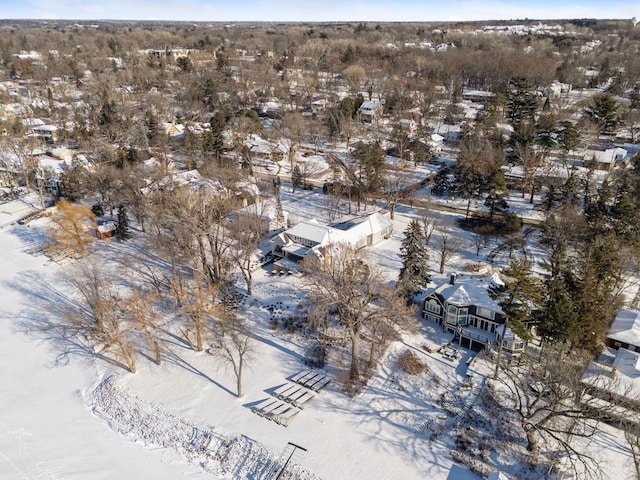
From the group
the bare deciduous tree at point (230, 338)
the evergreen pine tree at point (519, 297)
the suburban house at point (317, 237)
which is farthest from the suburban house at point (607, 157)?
the bare deciduous tree at point (230, 338)

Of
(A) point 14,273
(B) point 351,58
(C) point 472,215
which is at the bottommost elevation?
(A) point 14,273

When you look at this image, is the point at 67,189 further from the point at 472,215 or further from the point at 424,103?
the point at 424,103

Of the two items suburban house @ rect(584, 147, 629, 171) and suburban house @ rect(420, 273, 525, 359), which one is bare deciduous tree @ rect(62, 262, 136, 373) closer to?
suburban house @ rect(420, 273, 525, 359)

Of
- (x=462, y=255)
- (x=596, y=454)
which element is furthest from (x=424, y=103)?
(x=596, y=454)

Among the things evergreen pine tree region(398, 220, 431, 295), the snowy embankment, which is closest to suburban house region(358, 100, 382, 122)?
evergreen pine tree region(398, 220, 431, 295)

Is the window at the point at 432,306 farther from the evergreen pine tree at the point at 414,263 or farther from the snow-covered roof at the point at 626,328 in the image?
the snow-covered roof at the point at 626,328

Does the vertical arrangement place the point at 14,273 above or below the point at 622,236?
below
